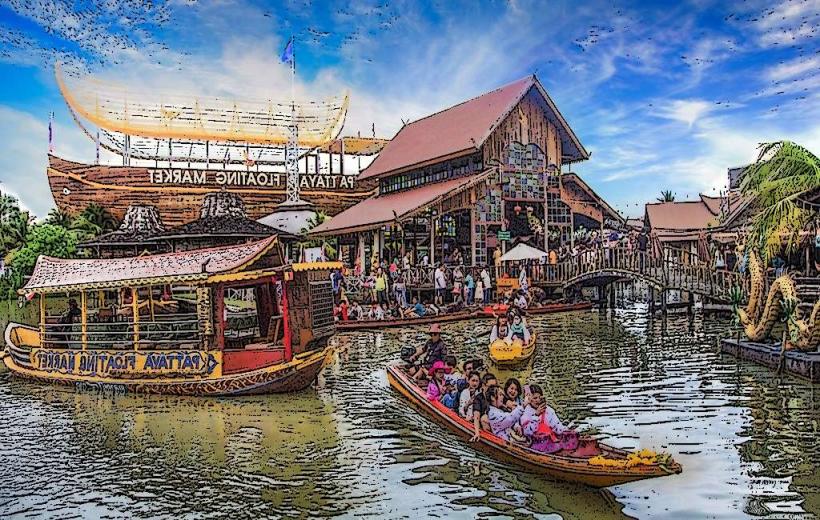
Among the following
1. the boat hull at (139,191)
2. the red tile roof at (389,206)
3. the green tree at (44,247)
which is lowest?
the green tree at (44,247)

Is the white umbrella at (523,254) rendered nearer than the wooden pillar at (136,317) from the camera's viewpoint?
No

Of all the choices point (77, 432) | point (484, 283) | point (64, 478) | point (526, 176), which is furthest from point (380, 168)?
point (64, 478)

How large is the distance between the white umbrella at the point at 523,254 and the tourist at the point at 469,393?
63.6 feet

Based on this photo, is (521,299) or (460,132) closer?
(521,299)

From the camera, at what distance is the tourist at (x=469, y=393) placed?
36.3 feet

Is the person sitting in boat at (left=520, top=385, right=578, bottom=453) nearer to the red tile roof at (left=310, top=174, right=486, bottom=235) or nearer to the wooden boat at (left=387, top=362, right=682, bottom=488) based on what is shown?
the wooden boat at (left=387, top=362, right=682, bottom=488)

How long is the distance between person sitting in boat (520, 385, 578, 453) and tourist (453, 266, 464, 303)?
1915cm

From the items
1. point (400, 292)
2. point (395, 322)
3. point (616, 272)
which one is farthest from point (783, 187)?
point (400, 292)

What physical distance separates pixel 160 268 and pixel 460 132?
20901mm

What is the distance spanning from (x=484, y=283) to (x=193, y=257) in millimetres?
15970

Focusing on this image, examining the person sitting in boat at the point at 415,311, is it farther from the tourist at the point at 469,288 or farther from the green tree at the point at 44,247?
the green tree at the point at 44,247

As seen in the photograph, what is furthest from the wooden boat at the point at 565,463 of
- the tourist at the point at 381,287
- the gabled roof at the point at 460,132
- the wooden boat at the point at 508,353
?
the gabled roof at the point at 460,132

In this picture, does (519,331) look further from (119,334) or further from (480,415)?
(119,334)

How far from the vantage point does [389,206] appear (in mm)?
33188
